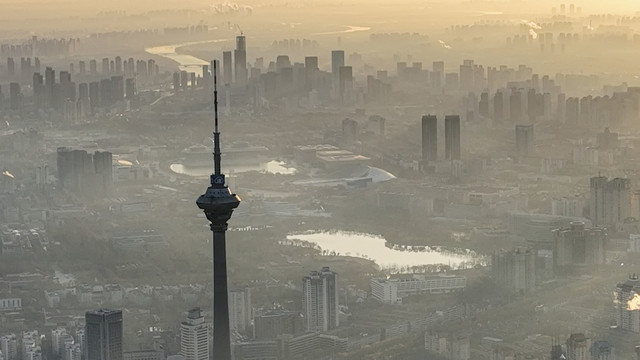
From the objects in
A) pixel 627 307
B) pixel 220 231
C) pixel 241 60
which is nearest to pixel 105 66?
pixel 241 60

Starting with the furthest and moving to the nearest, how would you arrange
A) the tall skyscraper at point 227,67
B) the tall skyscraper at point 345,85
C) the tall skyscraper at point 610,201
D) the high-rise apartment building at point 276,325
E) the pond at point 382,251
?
1. the tall skyscraper at point 345,85
2. the tall skyscraper at point 227,67
3. the tall skyscraper at point 610,201
4. the pond at point 382,251
5. the high-rise apartment building at point 276,325

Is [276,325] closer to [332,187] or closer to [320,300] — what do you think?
[320,300]

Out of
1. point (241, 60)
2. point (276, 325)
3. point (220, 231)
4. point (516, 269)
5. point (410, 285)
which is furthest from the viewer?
point (241, 60)

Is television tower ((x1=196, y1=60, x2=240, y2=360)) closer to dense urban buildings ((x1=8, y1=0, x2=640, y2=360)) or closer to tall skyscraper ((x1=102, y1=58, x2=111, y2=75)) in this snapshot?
dense urban buildings ((x1=8, y1=0, x2=640, y2=360))

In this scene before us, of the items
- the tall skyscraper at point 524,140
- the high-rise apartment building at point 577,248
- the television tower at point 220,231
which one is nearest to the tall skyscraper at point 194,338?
the television tower at point 220,231

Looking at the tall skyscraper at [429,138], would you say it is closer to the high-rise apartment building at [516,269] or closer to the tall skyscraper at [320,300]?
the high-rise apartment building at [516,269]

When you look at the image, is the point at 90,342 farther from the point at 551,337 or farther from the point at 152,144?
the point at 152,144

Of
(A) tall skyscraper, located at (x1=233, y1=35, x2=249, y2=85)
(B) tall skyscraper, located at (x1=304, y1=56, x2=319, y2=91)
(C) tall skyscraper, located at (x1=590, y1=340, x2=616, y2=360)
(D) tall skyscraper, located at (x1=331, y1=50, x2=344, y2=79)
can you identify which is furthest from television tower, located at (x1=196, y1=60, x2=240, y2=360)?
(B) tall skyscraper, located at (x1=304, y1=56, x2=319, y2=91)
